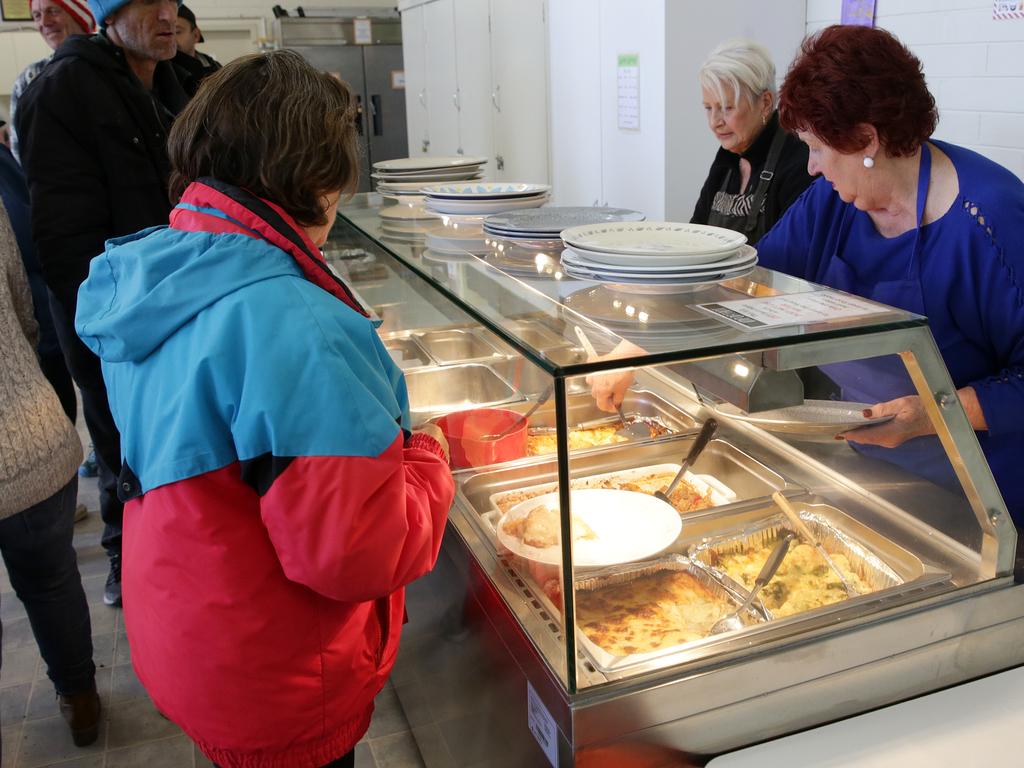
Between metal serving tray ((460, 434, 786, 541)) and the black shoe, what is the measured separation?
1.95m

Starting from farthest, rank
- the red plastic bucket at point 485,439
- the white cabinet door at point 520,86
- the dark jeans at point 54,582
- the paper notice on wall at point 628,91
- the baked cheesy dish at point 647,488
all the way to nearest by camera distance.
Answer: the white cabinet door at point 520,86 → the paper notice on wall at point 628,91 → the dark jeans at point 54,582 → the red plastic bucket at point 485,439 → the baked cheesy dish at point 647,488

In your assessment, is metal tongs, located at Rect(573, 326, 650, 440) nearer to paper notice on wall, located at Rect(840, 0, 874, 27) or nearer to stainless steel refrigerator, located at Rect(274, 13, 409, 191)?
paper notice on wall, located at Rect(840, 0, 874, 27)

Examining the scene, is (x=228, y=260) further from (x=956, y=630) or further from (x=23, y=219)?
(x=23, y=219)

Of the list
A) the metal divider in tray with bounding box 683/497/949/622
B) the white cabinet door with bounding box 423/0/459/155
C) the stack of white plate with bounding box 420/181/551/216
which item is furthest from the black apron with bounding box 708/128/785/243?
the white cabinet door with bounding box 423/0/459/155

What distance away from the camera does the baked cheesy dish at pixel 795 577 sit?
143 centimetres

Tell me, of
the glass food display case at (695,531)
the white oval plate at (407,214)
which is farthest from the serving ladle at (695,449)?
the white oval plate at (407,214)

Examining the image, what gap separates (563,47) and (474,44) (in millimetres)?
1225

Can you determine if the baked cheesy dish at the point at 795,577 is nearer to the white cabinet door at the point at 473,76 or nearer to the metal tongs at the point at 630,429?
the metal tongs at the point at 630,429

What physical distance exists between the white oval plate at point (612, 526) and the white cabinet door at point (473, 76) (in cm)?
417

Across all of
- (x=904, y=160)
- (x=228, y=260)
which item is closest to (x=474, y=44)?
(x=904, y=160)

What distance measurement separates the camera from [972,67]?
2.91m

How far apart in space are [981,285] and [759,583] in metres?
0.74

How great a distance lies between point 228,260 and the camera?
47.0 inches

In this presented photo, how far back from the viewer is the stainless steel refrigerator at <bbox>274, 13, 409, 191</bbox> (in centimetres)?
793
